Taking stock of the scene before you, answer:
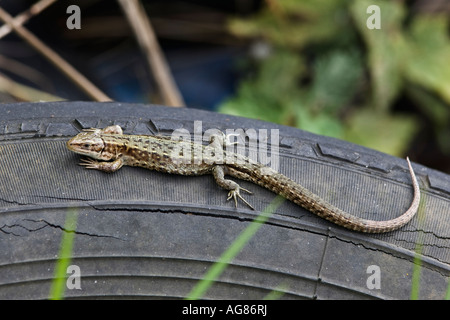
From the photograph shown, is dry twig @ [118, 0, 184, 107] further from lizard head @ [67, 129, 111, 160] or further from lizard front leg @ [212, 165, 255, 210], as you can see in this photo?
lizard front leg @ [212, 165, 255, 210]

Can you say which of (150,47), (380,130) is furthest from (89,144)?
(380,130)

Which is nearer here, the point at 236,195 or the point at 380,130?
the point at 236,195

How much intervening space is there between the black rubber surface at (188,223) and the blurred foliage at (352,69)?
1.63m

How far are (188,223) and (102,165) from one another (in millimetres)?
706

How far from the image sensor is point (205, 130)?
12.2 ft

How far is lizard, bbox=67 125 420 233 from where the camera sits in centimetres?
339

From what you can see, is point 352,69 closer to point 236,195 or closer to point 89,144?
point 236,195

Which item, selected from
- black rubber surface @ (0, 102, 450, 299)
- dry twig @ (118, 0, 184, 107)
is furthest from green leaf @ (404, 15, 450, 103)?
dry twig @ (118, 0, 184, 107)

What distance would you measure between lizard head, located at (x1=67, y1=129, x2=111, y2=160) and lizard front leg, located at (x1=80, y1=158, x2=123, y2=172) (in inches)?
2.7

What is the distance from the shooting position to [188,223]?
326 centimetres

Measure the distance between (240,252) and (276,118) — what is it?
2.10 metres

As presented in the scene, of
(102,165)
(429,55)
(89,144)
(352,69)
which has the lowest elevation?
(102,165)
